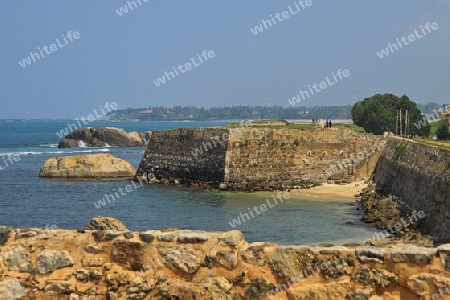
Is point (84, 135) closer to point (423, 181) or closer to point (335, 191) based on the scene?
point (335, 191)

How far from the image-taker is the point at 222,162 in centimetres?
4022

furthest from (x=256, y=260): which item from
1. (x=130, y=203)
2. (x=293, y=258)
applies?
(x=130, y=203)

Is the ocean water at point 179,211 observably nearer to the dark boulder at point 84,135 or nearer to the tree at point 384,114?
the tree at point 384,114

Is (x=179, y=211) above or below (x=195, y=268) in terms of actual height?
below

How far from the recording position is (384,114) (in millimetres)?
73688

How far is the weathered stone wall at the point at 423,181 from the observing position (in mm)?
20750

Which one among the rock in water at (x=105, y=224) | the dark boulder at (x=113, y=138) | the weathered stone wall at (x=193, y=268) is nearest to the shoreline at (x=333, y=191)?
the rock in water at (x=105, y=224)

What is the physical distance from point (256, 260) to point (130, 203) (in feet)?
98.7

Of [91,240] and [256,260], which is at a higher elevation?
[91,240]

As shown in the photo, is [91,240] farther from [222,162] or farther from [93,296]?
[222,162]

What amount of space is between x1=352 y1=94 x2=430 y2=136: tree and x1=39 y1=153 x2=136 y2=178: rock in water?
101 feet

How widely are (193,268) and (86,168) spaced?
43537mm

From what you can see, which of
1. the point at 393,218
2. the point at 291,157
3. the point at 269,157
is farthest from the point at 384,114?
the point at 393,218

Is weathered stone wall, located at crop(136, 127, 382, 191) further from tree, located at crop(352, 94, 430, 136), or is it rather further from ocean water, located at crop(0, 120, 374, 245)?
tree, located at crop(352, 94, 430, 136)
